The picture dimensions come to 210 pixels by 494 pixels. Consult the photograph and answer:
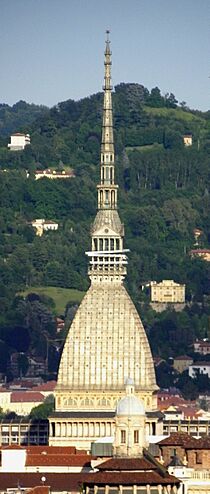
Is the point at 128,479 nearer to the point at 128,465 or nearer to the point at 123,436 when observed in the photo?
the point at 128,465

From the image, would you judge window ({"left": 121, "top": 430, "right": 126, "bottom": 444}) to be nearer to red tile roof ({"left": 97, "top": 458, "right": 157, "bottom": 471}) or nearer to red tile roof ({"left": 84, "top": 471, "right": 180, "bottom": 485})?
red tile roof ({"left": 97, "top": 458, "right": 157, "bottom": 471})

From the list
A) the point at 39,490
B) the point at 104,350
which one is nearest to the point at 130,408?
the point at 39,490

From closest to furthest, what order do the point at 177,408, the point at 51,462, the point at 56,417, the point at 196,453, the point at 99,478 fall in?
the point at 99,478
the point at 196,453
the point at 51,462
the point at 56,417
the point at 177,408

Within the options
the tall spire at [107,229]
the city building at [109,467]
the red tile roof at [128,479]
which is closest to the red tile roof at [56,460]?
the city building at [109,467]

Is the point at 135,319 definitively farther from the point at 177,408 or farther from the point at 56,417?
the point at 177,408

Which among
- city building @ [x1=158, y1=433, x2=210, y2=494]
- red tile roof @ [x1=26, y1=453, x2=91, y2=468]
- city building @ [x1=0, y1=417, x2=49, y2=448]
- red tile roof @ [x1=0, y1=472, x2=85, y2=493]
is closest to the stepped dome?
city building @ [x1=158, y1=433, x2=210, y2=494]

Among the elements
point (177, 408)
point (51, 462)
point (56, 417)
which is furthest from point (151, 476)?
point (177, 408)

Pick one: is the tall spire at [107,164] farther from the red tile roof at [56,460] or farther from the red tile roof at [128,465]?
the red tile roof at [128,465]
